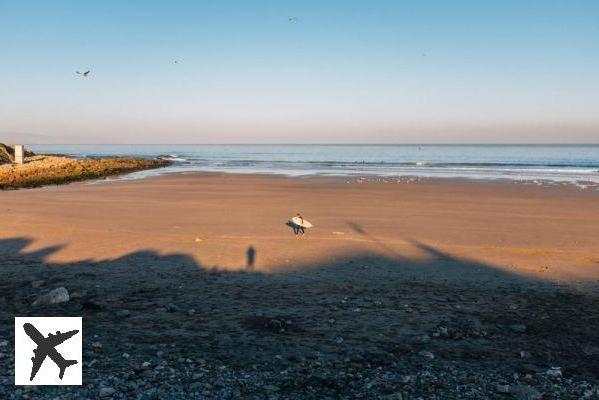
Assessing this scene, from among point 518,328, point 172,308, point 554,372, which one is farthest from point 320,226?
point 554,372

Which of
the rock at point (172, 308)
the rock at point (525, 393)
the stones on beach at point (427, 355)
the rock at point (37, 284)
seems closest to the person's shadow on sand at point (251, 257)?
the rock at point (172, 308)

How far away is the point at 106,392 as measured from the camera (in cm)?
514

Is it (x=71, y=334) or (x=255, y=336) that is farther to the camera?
(x=255, y=336)

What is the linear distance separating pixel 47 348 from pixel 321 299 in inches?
166

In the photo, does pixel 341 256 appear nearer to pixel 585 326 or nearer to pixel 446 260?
pixel 446 260

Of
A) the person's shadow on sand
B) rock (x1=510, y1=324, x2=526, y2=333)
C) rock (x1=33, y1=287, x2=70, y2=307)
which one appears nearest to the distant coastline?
the person's shadow on sand

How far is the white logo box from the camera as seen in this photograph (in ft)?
17.5

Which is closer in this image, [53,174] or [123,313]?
[123,313]

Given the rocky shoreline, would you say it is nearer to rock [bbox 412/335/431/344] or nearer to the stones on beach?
rock [bbox 412/335/431/344]

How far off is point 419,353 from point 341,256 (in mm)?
5525

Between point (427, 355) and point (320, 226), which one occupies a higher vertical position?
point (320, 226)

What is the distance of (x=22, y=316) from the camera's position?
756 centimetres

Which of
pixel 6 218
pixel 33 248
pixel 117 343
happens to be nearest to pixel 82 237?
pixel 33 248

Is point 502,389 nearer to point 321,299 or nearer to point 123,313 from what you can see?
point 321,299
